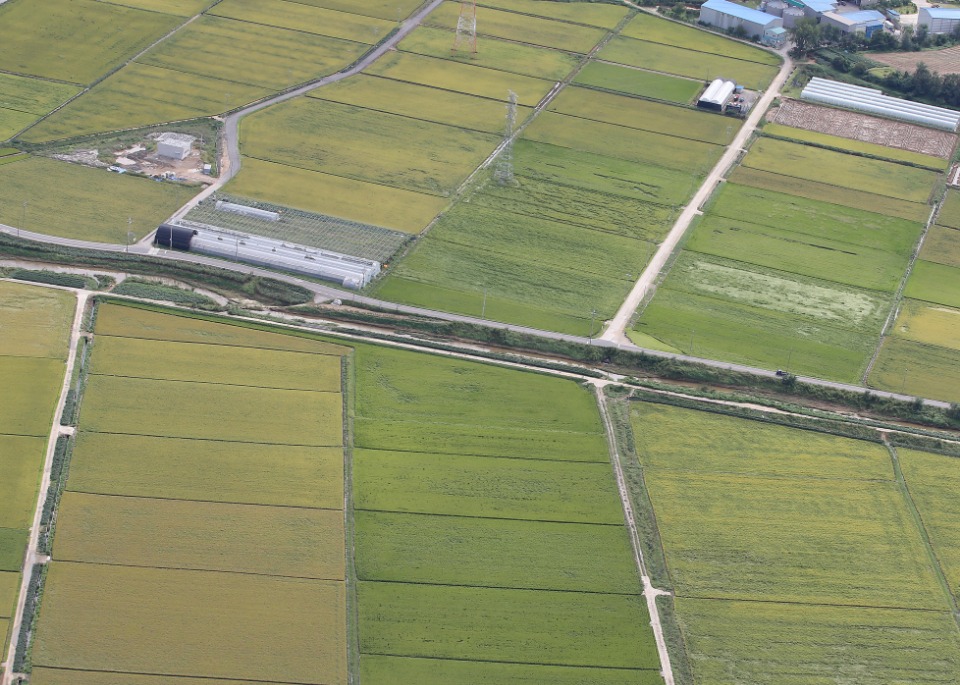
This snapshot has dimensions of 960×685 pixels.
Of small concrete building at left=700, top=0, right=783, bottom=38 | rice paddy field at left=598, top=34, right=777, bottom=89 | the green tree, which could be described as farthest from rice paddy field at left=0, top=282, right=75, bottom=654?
small concrete building at left=700, top=0, right=783, bottom=38

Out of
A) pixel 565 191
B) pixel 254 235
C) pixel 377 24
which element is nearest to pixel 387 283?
pixel 254 235

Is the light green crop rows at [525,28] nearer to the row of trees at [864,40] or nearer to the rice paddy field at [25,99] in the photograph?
the row of trees at [864,40]

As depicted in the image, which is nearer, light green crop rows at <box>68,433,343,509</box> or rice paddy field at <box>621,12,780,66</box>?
light green crop rows at <box>68,433,343,509</box>

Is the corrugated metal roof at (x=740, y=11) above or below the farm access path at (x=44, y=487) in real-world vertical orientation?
above

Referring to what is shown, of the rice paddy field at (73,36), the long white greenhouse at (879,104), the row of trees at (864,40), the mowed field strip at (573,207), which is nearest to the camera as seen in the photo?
the mowed field strip at (573,207)

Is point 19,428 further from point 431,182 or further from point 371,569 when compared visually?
point 431,182

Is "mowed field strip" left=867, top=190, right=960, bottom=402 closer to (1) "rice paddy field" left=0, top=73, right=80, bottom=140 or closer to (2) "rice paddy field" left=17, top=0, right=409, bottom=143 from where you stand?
(2) "rice paddy field" left=17, top=0, right=409, bottom=143

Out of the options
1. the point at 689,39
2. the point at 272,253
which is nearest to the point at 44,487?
the point at 272,253

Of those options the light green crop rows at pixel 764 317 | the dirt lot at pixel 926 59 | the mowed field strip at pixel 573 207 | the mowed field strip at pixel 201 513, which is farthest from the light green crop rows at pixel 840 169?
the mowed field strip at pixel 201 513
